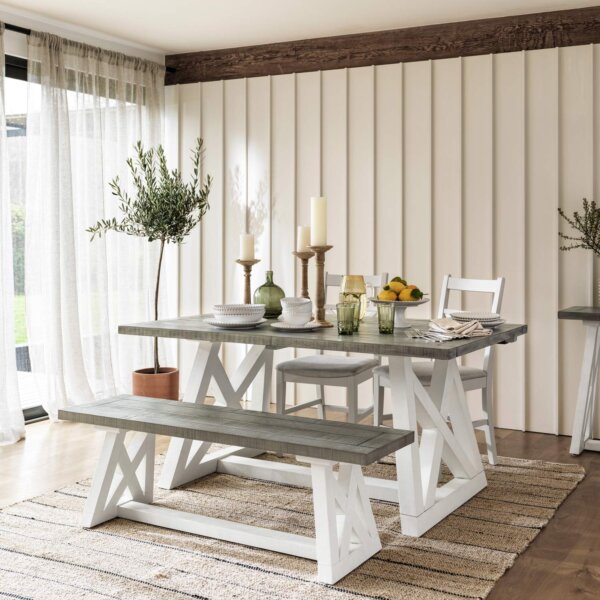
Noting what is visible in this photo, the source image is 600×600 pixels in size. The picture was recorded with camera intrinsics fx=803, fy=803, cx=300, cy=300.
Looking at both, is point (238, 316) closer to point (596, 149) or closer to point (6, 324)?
point (6, 324)

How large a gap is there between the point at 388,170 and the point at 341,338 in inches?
87.3

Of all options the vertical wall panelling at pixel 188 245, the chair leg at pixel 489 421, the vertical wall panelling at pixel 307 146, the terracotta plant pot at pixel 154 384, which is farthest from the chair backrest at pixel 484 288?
the vertical wall panelling at pixel 188 245

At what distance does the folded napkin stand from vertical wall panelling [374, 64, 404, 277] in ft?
6.11

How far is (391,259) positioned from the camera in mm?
5086

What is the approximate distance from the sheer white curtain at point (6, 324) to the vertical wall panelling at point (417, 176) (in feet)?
7.75

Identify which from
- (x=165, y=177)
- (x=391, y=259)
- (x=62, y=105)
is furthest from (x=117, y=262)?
(x=391, y=259)

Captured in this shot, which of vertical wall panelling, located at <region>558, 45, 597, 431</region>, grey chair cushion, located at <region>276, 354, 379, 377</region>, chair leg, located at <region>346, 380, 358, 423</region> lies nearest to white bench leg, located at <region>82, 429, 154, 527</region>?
grey chair cushion, located at <region>276, 354, 379, 377</region>

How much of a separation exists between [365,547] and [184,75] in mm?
4014

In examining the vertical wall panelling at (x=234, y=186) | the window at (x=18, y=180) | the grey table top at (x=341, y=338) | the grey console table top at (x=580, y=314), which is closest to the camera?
the grey table top at (x=341, y=338)

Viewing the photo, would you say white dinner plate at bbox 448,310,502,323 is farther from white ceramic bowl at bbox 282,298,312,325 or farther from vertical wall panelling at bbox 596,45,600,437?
vertical wall panelling at bbox 596,45,600,437

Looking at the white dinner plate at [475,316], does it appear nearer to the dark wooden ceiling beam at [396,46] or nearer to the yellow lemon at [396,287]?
the yellow lemon at [396,287]

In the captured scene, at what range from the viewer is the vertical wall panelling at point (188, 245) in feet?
18.9

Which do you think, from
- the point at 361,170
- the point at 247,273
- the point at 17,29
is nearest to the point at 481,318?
the point at 247,273

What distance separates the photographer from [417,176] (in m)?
4.98
